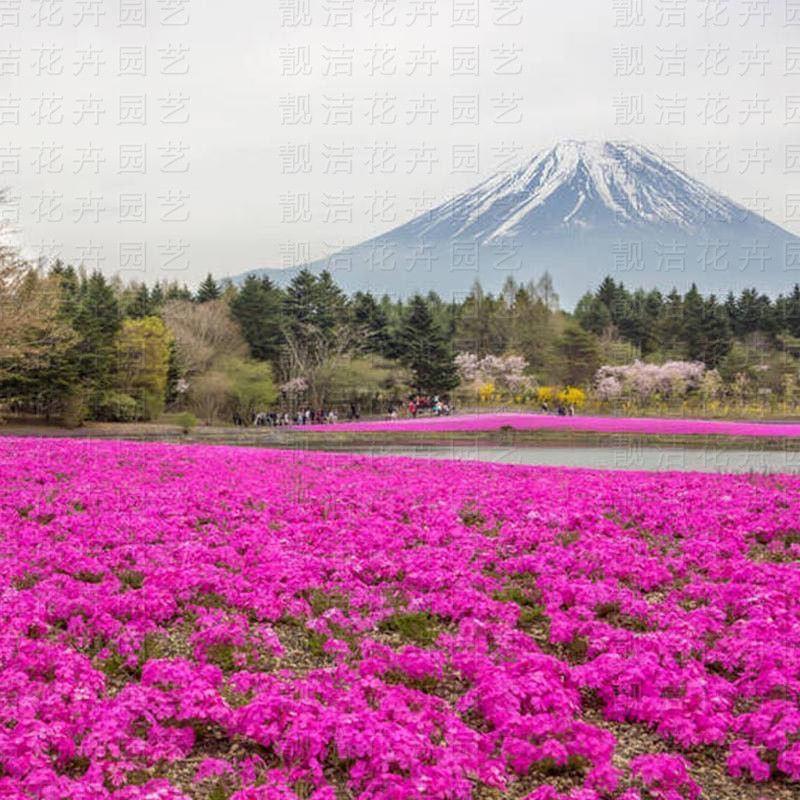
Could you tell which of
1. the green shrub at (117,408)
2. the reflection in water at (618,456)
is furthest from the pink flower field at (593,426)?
the green shrub at (117,408)

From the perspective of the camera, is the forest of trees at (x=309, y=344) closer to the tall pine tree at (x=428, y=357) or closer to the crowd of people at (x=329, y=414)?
the tall pine tree at (x=428, y=357)

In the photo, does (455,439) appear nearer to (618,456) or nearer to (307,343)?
(618,456)

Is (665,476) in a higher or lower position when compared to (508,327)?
lower

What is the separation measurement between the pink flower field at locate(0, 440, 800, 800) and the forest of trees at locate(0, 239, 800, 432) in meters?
29.0

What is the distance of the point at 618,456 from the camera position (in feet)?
100.0

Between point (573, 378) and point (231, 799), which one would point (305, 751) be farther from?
point (573, 378)

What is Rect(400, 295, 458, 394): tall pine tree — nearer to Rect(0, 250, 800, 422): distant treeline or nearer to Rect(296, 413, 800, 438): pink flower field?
Rect(0, 250, 800, 422): distant treeline

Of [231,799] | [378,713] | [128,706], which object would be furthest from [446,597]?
[231,799]

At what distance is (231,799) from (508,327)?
86.2m

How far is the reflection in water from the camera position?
26.3 meters

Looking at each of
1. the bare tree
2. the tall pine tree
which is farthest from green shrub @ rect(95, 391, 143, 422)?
the tall pine tree

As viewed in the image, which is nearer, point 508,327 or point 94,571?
point 94,571

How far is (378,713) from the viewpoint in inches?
203

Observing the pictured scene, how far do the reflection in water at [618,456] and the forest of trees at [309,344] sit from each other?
1781 cm
